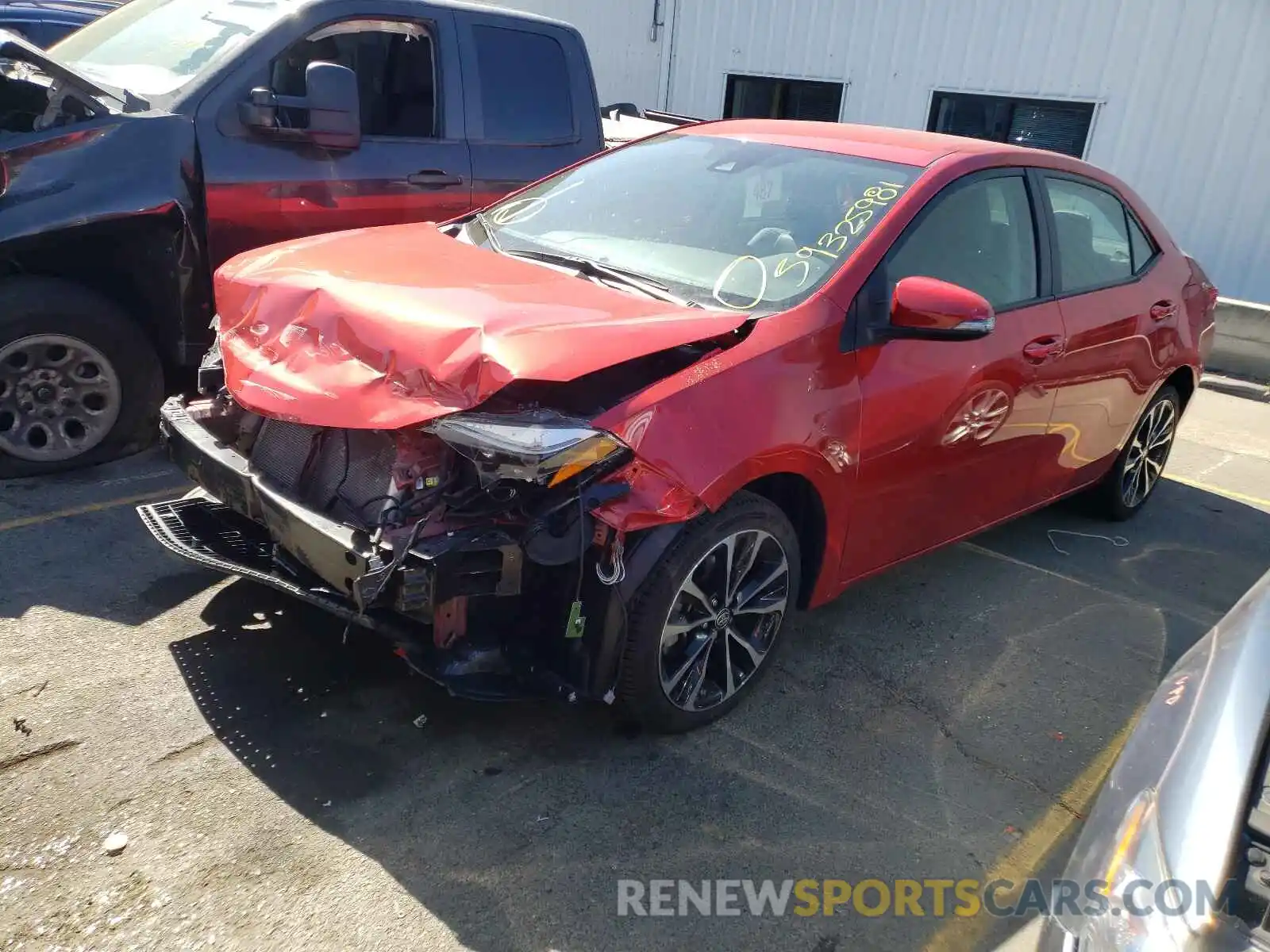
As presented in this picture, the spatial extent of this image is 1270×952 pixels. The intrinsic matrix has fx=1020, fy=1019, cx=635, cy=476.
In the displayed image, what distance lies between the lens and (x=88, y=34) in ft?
17.3

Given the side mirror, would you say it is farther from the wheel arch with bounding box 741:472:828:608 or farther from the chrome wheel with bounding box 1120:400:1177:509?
the chrome wheel with bounding box 1120:400:1177:509

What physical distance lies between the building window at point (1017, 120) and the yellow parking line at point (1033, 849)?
8877 mm

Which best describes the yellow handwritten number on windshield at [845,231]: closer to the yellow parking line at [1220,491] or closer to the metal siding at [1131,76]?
the yellow parking line at [1220,491]

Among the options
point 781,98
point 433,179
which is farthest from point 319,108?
point 781,98

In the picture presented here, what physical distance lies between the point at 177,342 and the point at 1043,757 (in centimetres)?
384

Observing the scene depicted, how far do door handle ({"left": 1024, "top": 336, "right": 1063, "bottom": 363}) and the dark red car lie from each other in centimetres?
3

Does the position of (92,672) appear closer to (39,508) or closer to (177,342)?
(39,508)

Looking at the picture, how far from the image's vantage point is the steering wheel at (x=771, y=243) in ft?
11.1

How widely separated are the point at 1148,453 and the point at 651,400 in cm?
373

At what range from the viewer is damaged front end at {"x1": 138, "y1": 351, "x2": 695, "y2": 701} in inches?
101

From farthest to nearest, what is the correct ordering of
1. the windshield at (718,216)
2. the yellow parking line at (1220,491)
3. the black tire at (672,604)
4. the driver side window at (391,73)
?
1. the yellow parking line at (1220,491)
2. the driver side window at (391,73)
3. the windshield at (718,216)
4. the black tire at (672,604)

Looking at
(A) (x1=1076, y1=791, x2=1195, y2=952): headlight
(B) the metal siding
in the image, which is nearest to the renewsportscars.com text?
(A) (x1=1076, y1=791, x2=1195, y2=952): headlight

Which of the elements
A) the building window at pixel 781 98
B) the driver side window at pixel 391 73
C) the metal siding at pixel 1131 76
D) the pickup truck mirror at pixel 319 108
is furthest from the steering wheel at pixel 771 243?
the building window at pixel 781 98

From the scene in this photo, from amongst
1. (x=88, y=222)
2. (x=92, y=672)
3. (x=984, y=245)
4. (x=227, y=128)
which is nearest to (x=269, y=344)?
(x=92, y=672)
